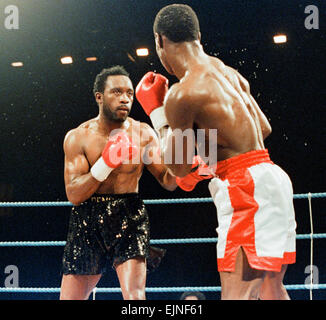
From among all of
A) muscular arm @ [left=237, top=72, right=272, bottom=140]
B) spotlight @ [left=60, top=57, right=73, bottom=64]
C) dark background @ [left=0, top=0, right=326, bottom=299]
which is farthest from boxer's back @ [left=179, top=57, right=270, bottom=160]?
spotlight @ [left=60, top=57, right=73, bottom=64]

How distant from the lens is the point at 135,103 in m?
5.76

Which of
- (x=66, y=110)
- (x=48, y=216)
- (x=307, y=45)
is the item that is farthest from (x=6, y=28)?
(x=307, y=45)

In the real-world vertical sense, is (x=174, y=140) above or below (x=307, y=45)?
below

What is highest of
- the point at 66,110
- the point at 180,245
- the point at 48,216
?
the point at 66,110

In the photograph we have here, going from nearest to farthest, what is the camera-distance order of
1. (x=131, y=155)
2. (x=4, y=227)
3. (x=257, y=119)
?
(x=257, y=119), (x=131, y=155), (x=4, y=227)

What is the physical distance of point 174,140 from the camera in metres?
1.56

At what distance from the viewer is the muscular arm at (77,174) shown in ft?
6.52

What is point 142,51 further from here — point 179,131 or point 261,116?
point 179,131

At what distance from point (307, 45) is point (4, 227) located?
3.94m

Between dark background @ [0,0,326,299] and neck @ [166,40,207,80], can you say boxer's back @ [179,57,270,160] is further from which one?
dark background @ [0,0,326,299]

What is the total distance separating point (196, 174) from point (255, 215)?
304 mm

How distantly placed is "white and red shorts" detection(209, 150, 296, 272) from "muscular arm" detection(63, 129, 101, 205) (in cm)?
63

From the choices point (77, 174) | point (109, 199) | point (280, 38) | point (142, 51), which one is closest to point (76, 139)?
point (77, 174)

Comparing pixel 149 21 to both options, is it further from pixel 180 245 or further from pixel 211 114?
pixel 211 114
